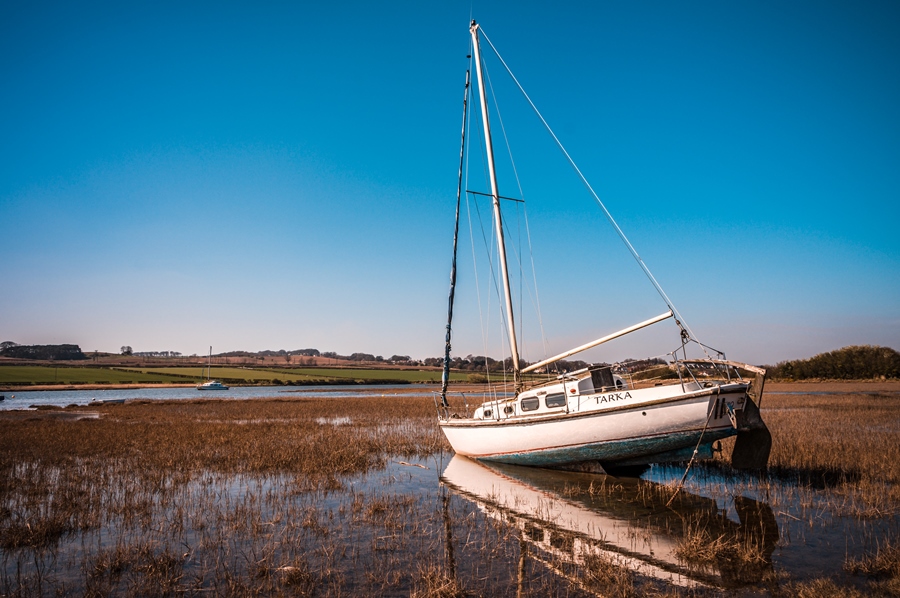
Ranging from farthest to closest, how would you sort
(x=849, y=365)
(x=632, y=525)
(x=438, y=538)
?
(x=849, y=365), (x=632, y=525), (x=438, y=538)

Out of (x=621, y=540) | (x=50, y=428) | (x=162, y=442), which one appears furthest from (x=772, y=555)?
(x=50, y=428)

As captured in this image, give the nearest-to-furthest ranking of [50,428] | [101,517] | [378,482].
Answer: [101,517]
[378,482]
[50,428]

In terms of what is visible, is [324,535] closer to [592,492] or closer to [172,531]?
[172,531]

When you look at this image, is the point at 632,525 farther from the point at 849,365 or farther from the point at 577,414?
the point at 849,365

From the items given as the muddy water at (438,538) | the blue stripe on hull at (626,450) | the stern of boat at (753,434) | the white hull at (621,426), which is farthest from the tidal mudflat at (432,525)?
the white hull at (621,426)

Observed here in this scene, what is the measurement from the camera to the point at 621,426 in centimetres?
1547

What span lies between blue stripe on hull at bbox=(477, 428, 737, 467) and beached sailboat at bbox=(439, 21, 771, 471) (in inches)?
A: 1.1

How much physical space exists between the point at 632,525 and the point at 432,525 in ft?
14.7

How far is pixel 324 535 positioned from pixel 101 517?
550 cm

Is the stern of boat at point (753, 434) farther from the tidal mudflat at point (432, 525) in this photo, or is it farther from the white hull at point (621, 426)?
the tidal mudflat at point (432, 525)

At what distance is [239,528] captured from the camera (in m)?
10.8

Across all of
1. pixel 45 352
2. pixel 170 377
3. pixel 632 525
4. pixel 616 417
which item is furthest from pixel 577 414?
pixel 45 352

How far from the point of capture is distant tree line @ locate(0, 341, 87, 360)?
504ft

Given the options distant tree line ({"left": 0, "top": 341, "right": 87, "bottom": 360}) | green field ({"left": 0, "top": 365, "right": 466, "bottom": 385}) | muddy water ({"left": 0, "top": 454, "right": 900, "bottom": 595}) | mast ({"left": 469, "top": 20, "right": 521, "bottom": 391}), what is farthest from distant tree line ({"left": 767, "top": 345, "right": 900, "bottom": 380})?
distant tree line ({"left": 0, "top": 341, "right": 87, "bottom": 360})
